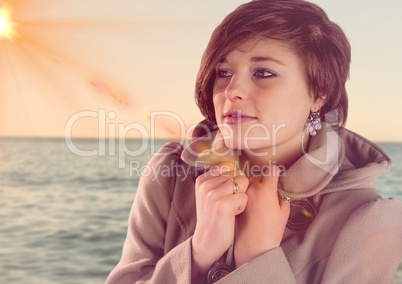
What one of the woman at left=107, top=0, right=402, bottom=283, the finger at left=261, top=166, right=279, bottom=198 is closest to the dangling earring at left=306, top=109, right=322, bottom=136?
the woman at left=107, top=0, right=402, bottom=283

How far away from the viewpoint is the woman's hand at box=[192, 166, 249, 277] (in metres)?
1.17

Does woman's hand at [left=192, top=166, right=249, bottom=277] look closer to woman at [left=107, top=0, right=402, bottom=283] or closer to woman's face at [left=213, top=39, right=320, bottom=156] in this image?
woman at [left=107, top=0, right=402, bottom=283]

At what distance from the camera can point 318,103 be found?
134cm

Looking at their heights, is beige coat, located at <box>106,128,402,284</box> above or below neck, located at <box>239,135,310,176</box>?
below

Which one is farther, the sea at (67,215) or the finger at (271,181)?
the sea at (67,215)

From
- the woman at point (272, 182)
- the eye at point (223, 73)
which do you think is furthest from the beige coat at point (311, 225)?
the eye at point (223, 73)

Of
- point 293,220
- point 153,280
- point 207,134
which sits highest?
point 207,134

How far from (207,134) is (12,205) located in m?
6.17

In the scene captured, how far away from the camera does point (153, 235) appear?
1353 millimetres

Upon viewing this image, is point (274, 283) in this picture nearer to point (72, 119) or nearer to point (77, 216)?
point (72, 119)

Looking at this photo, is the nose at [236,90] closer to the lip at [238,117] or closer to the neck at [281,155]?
the lip at [238,117]

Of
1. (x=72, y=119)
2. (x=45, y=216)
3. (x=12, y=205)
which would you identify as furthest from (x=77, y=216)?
(x=72, y=119)

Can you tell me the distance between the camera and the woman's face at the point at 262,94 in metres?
1.23

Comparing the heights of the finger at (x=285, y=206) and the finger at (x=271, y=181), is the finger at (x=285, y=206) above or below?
below
